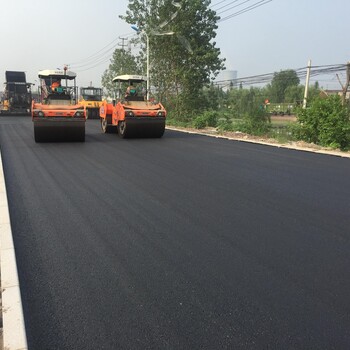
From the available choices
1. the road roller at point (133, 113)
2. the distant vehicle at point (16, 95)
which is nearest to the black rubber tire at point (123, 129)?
the road roller at point (133, 113)

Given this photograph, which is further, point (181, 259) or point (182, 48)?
point (182, 48)

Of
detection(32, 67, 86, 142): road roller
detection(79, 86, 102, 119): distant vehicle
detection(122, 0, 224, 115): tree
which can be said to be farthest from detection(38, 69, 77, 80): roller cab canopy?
detection(79, 86, 102, 119): distant vehicle

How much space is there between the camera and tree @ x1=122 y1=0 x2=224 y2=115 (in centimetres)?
2416

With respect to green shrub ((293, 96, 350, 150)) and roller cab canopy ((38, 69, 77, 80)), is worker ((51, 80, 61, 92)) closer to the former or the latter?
roller cab canopy ((38, 69, 77, 80))

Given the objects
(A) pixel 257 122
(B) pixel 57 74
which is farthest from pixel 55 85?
(A) pixel 257 122

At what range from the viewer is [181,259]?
3863 mm

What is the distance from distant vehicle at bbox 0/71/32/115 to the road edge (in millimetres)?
30175

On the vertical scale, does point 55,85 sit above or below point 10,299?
above

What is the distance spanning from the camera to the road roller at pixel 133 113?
13.9 m

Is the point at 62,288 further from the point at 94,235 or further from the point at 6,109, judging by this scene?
the point at 6,109

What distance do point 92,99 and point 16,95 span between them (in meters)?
6.39

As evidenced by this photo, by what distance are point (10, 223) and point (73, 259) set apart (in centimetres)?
148

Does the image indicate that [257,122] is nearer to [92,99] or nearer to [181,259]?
[181,259]

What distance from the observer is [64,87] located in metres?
14.0
